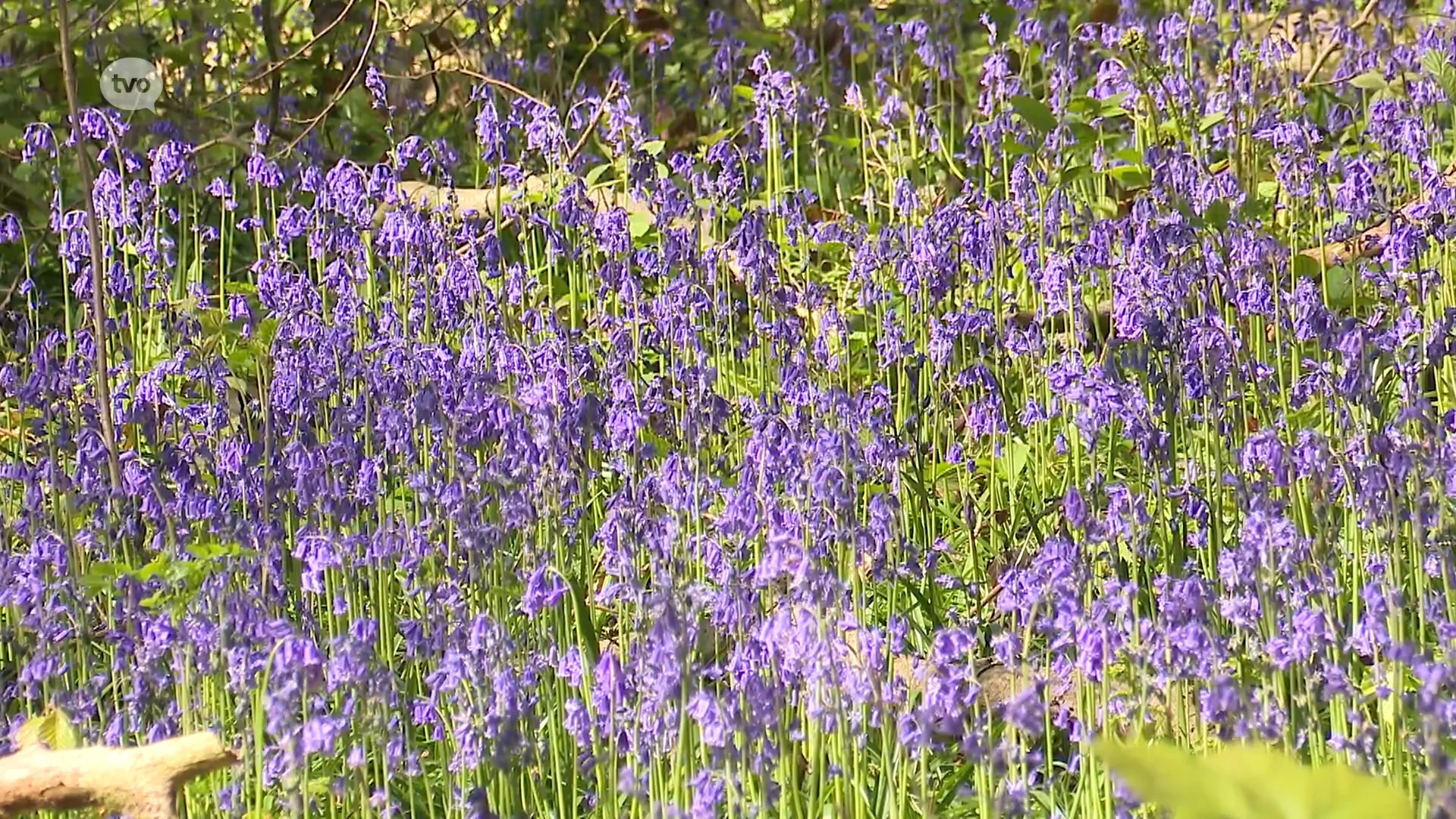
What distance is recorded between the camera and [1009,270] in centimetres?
489

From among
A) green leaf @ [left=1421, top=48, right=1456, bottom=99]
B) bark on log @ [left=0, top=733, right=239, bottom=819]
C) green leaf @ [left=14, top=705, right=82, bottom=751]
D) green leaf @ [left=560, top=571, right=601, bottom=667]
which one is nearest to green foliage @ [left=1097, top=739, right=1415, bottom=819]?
bark on log @ [left=0, top=733, right=239, bottom=819]

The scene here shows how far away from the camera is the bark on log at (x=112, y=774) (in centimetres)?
206

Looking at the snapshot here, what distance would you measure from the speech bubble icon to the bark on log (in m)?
2.25

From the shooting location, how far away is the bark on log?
206 cm

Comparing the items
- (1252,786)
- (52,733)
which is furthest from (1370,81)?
(1252,786)

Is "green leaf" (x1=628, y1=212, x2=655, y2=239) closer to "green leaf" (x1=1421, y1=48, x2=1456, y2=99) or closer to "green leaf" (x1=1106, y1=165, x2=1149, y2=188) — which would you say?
"green leaf" (x1=1106, y1=165, x2=1149, y2=188)

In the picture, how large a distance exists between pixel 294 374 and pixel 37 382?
68 centimetres

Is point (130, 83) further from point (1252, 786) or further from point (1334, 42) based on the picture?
point (1334, 42)

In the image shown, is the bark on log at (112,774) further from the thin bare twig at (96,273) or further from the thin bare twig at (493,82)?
the thin bare twig at (493,82)

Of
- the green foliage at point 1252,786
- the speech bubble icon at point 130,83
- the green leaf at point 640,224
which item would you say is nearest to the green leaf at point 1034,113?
the green leaf at point 640,224

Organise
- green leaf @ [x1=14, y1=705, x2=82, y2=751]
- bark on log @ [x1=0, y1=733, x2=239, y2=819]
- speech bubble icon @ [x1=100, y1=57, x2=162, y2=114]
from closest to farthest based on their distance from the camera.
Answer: bark on log @ [x1=0, y1=733, x2=239, y2=819]
green leaf @ [x1=14, y1=705, x2=82, y2=751]
speech bubble icon @ [x1=100, y1=57, x2=162, y2=114]

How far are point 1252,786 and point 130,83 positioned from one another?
3.67m

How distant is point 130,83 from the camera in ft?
13.8

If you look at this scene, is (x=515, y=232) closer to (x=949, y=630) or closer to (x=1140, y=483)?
(x=1140, y=483)
